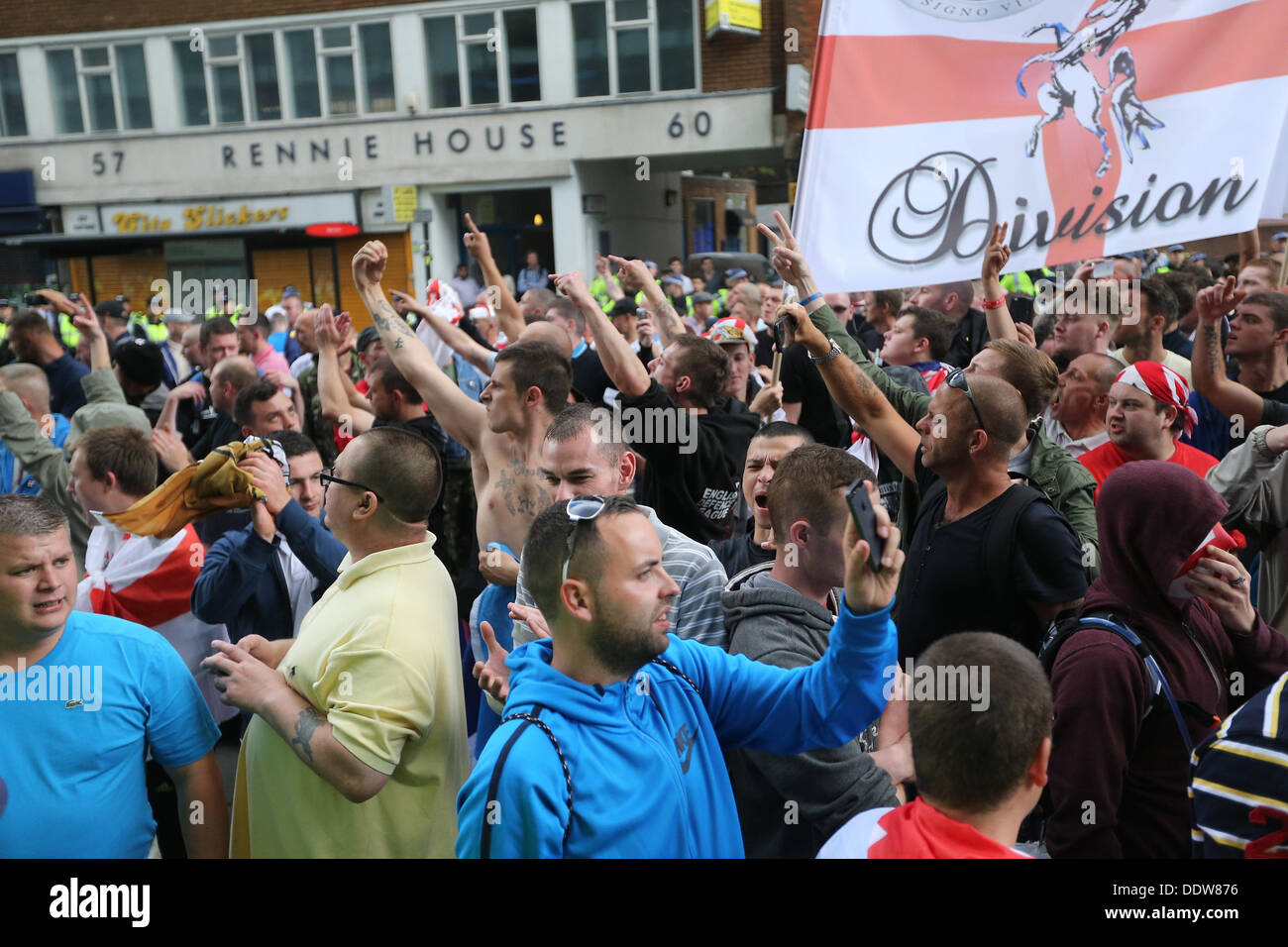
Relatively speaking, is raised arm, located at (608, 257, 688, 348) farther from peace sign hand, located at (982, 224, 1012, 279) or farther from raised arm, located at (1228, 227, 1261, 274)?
raised arm, located at (1228, 227, 1261, 274)

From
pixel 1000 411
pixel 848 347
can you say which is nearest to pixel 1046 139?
pixel 848 347

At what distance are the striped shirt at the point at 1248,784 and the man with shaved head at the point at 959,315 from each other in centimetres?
559

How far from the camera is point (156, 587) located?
3.77 metres

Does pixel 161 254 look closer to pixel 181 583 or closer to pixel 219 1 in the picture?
pixel 219 1

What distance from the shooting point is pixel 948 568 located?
330 cm

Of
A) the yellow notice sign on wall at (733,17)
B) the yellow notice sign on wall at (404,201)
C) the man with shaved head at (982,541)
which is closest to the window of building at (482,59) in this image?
the yellow notice sign on wall at (404,201)

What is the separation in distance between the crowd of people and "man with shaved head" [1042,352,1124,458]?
0.02m

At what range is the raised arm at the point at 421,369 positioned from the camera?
452 centimetres

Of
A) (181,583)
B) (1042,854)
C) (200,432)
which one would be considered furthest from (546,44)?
(1042,854)

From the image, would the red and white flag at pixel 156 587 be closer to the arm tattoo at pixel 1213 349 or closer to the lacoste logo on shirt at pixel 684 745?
the lacoste logo on shirt at pixel 684 745

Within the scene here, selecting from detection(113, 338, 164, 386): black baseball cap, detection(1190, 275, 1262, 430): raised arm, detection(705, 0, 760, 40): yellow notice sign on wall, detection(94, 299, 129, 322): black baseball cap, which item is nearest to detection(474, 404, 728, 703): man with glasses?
detection(1190, 275, 1262, 430): raised arm

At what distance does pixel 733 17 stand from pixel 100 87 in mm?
14430
